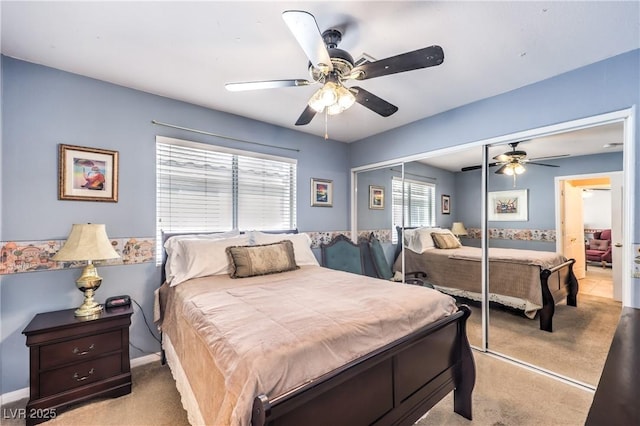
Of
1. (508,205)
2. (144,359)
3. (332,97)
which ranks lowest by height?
(144,359)

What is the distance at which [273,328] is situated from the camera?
1.33 meters

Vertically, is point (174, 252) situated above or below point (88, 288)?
above

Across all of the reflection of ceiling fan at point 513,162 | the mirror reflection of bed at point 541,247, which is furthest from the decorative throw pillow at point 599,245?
the reflection of ceiling fan at point 513,162

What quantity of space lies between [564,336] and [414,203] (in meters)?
1.97

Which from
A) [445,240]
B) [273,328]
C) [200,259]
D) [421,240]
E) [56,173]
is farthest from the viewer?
[421,240]

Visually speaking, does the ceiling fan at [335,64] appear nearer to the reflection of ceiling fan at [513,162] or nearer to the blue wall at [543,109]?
the blue wall at [543,109]

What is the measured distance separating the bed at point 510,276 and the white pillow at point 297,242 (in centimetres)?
154

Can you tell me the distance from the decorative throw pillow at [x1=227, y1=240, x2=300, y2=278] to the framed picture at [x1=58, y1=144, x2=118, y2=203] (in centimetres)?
119

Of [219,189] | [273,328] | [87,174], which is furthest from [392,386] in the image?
[87,174]

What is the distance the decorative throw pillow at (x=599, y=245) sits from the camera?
7.43ft

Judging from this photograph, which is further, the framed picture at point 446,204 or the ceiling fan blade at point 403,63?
the framed picture at point 446,204

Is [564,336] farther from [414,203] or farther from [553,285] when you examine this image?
[414,203]

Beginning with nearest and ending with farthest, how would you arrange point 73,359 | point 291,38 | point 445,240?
point 291,38 → point 73,359 → point 445,240

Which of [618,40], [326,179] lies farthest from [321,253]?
[618,40]
